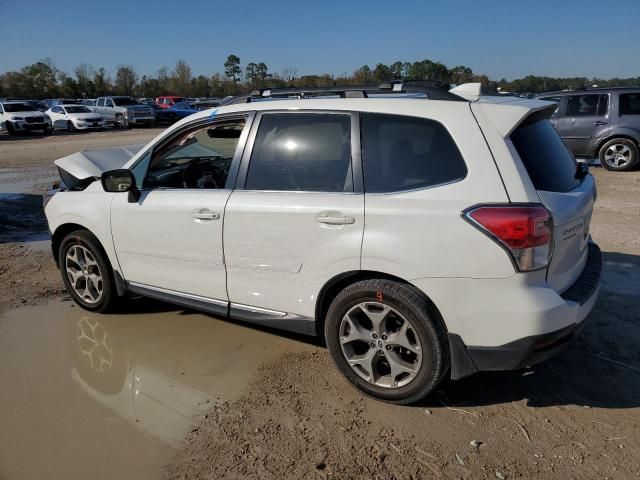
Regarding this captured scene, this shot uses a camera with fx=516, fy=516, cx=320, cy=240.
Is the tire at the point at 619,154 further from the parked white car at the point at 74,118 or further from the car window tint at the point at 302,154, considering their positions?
the parked white car at the point at 74,118

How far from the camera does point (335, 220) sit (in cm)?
303

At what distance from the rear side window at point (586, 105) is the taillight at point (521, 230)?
10358mm

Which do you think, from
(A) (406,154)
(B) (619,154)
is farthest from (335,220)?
(B) (619,154)

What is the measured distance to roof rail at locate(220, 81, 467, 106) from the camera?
3041 mm

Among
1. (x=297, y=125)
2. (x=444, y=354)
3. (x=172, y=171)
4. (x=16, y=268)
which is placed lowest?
(x=16, y=268)

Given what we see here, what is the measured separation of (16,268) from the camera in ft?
19.1

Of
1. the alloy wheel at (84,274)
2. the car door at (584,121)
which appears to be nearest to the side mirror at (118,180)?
the alloy wheel at (84,274)

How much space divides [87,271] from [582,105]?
11.1 metres

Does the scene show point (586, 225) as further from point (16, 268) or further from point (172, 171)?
point (16, 268)

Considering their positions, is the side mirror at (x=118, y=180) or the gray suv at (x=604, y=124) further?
the gray suv at (x=604, y=124)

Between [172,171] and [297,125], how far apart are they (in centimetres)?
138

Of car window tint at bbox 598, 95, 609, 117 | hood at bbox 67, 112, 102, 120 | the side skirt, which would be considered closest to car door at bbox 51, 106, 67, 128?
hood at bbox 67, 112, 102, 120

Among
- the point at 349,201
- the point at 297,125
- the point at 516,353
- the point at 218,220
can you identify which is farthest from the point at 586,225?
the point at 218,220

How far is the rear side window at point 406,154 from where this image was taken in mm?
2844
